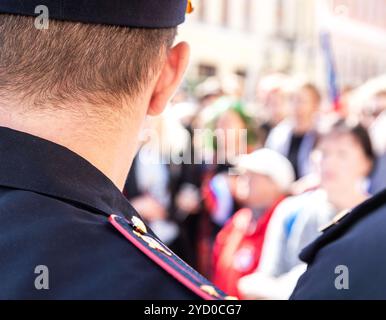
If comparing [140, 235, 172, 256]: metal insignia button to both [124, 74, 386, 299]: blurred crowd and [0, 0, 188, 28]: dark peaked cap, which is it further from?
[124, 74, 386, 299]: blurred crowd

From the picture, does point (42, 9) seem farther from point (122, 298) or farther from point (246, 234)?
point (246, 234)

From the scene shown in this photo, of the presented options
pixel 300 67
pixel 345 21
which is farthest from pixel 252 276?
pixel 345 21

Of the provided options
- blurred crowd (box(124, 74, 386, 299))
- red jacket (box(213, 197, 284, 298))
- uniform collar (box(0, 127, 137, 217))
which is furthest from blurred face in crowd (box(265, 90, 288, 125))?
uniform collar (box(0, 127, 137, 217))

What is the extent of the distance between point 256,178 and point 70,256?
250 centimetres

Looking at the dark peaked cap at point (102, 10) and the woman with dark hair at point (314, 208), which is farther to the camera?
the woman with dark hair at point (314, 208)

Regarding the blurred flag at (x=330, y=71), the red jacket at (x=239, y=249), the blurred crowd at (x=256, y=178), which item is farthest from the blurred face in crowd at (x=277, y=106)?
the red jacket at (x=239, y=249)

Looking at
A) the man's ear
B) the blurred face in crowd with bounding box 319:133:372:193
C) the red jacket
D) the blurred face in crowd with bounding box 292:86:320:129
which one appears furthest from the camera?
the blurred face in crowd with bounding box 292:86:320:129

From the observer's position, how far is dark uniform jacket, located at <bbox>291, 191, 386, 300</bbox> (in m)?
0.97

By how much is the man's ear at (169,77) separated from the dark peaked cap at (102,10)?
7 centimetres

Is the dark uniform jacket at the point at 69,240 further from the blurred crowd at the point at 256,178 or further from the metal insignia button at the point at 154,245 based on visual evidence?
the blurred crowd at the point at 256,178

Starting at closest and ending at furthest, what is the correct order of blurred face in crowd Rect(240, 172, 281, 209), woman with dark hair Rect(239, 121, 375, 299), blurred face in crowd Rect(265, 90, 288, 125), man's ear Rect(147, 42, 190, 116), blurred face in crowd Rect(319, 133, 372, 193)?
man's ear Rect(147, 42, 190, 116) < woman with dark hair Rect(239, 121, 375, 299) < blurred face in crowd Rect(319, 133, 372, 193) < blurred face in crowd Rect(240, 172, 281, 209) < blurred face in crowd Rect(265, 90, 288, 125)

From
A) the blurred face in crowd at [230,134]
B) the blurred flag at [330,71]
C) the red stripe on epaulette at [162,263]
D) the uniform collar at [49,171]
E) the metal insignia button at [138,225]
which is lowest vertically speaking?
the red stripe on epaulette at [162,263]

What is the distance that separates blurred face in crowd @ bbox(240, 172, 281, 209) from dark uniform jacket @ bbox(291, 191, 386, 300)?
2.03m

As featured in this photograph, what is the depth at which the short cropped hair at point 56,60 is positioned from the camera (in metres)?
0.95
